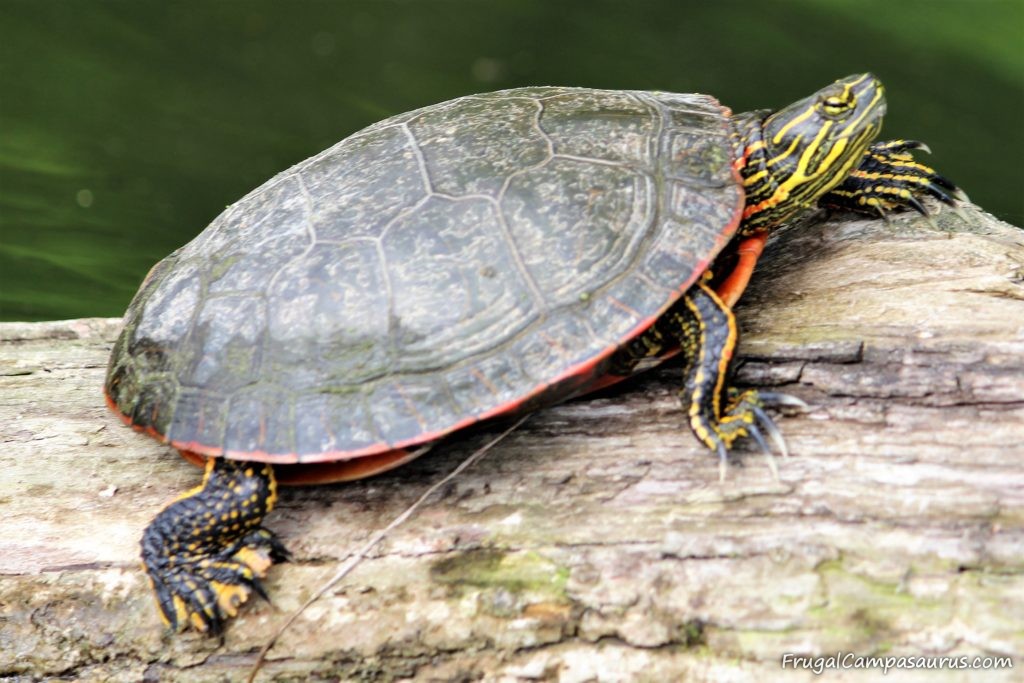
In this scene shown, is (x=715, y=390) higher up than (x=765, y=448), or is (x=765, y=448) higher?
(x=715, y=390)

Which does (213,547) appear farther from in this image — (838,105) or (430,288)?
(838,105)

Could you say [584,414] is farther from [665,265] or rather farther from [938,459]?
[938,459]

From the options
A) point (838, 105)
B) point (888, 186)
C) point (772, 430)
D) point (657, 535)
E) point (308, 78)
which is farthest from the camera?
point (308, 78)

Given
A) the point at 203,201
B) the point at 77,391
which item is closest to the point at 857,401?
the point at 77,391

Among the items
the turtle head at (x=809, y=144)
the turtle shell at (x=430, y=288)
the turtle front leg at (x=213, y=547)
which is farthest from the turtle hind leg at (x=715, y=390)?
the turtle front leg at (x=213, y=547)

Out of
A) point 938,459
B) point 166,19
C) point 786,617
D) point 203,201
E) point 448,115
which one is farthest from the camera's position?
point 166,19

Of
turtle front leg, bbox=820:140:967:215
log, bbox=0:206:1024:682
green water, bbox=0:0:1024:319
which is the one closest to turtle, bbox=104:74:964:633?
log, bbox=0:206:1024:682

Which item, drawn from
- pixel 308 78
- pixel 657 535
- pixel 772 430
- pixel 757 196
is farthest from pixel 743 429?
pixel 308 78

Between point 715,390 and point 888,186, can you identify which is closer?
point 715,390

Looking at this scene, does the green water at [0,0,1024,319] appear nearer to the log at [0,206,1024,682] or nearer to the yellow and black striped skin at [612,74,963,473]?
the log at [0,206,1024,682]
